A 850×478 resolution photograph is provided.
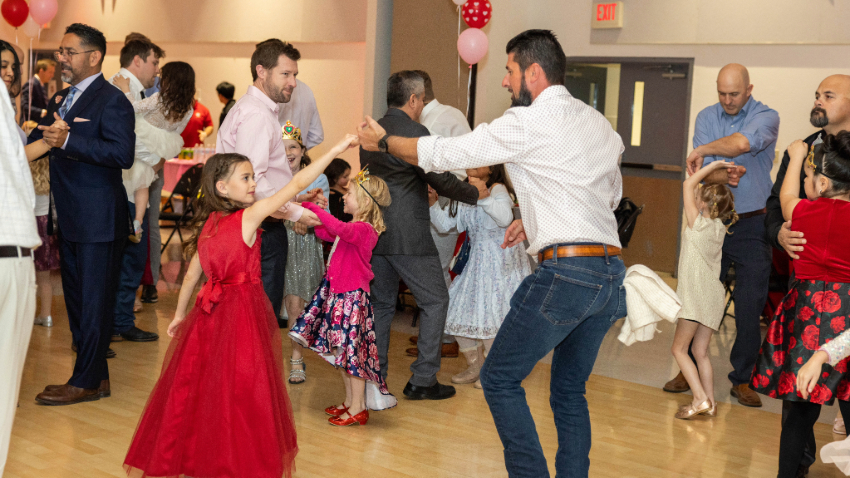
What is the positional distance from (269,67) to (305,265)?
54.5 inches

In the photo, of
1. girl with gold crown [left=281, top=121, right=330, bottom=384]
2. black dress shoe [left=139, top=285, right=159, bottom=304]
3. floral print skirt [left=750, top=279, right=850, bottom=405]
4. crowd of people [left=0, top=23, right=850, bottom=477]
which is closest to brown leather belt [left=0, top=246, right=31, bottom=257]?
crowd of people [left=0, top=23, right=850, bottom=477]

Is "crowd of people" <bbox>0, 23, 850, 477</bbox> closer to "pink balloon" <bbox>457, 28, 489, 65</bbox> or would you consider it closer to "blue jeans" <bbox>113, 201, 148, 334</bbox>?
"blue jeans" <bbox>113, 201, 148, 334</bbox>

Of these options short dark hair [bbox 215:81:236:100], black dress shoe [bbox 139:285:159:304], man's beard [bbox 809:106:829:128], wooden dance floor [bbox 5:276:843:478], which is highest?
short dark hair [bbox 215:81:236:100]

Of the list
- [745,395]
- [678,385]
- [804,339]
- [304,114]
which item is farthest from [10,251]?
[304,114]

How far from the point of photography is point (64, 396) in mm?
4145

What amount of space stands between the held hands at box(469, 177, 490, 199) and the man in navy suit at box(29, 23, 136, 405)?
180 cm

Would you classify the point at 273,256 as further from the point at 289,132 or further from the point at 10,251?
the point at 10,251

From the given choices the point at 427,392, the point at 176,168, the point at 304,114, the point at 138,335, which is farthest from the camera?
the point at 176,168

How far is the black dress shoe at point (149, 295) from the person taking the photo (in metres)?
6.61

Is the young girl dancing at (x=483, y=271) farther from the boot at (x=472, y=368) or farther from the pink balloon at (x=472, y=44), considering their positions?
the pink balloon at (x=472, y=44)

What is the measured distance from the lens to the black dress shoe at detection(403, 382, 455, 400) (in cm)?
453

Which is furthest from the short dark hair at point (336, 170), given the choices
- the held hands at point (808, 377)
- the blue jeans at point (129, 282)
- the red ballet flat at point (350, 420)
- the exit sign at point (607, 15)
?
the held hands at point (808, 377)

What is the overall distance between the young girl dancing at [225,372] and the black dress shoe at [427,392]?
54.2 inches

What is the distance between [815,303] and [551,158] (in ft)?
4.17
